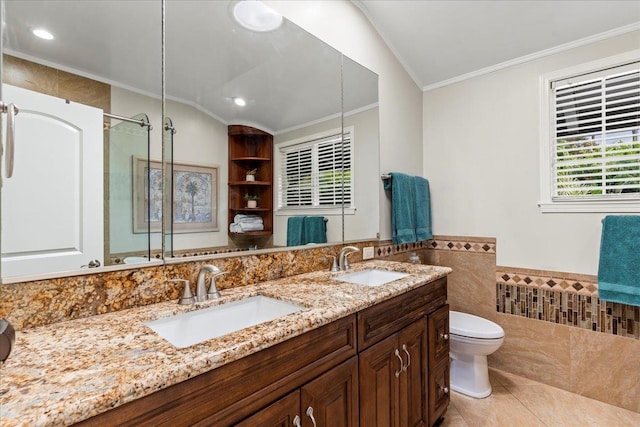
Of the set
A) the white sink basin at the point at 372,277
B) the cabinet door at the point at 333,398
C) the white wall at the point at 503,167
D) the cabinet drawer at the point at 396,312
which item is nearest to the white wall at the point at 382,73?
the white wall at the point at 503,167

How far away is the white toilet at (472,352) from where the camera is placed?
204 centimetres

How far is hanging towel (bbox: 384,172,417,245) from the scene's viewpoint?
2.29m

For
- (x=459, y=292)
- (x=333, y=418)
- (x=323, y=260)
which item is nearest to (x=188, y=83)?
(x=323, y=260)

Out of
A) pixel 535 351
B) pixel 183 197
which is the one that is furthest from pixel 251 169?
pixel 535 351

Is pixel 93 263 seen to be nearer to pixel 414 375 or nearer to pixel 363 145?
pixel 414 375

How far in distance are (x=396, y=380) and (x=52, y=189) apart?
5.00ft

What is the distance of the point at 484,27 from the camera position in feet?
6.97

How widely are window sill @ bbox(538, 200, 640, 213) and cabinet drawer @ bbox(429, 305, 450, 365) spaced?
1098mm

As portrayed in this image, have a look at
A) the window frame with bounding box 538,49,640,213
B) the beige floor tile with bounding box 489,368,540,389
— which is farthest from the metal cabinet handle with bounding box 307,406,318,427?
the window frame with bounding box 538,49,640,213

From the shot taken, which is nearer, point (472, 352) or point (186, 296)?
point (186, 296)

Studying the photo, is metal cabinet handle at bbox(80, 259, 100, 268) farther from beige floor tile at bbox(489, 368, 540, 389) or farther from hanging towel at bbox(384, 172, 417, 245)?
beige floor tile at bbox(489, 368, 540, 389)

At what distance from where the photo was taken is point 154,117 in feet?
4.05

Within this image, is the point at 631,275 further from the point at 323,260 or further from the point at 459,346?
the point at 323,260

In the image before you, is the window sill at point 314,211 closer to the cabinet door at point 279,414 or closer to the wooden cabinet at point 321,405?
the wooden cabinet at point 321,405
